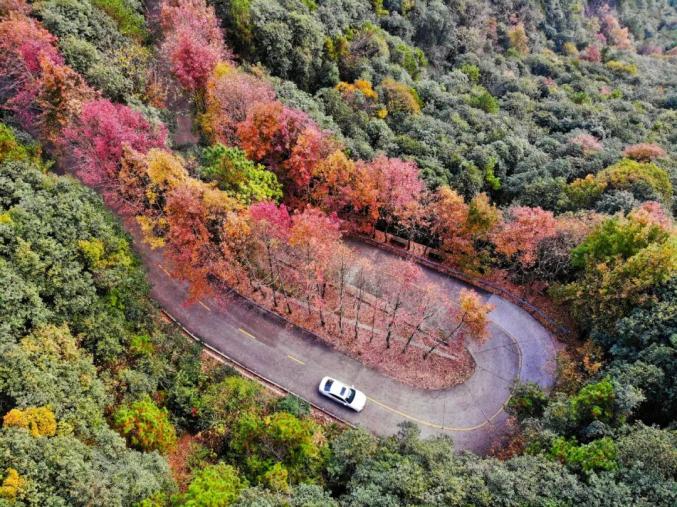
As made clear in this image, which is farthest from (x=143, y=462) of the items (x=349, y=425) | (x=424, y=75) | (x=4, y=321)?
(x=424, y=75)

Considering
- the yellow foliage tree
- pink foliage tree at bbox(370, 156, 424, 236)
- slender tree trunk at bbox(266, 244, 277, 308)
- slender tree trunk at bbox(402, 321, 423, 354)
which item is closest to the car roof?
slender tree trunk at bbox(402, 321, 423, 354)

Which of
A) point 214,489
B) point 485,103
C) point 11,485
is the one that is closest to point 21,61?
point 11,485

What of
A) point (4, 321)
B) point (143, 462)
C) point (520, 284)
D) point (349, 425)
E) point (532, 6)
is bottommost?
point (349, 425)

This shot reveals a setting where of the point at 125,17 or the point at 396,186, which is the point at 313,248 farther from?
the point at 125,17

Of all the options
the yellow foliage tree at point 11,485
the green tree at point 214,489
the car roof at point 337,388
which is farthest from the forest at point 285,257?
the car roof at point 337,388

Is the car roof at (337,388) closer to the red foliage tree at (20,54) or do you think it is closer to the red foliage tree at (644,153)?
the red foliage tree at (20,54)

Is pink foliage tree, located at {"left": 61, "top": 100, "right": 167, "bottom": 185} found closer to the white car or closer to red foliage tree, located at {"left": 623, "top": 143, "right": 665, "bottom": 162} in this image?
the white car

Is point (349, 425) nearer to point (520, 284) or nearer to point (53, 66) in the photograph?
point (520, 284)
